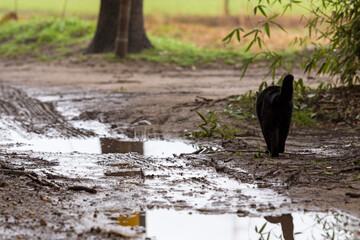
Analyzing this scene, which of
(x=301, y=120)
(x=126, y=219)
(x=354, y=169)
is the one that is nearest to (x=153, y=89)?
(x=301, y=120)

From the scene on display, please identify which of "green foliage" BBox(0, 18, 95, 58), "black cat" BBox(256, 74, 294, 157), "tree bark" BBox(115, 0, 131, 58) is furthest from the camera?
"green foliage" BBox(0, 18, 95, 58)

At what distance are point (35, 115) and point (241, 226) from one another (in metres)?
5.54

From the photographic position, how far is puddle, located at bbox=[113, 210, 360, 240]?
4066 mm

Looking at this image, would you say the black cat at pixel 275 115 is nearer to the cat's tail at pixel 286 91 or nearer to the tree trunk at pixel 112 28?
the cat's tail at pixel 286 91

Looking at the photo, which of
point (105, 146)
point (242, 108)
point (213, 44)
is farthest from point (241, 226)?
point (213, 44)

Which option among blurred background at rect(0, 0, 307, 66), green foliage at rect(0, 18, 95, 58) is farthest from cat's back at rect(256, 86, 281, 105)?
green foliage at rect(0, 18, 95, 58)

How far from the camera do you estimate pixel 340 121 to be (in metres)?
8.11

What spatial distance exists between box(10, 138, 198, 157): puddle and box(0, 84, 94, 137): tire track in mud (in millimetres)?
412

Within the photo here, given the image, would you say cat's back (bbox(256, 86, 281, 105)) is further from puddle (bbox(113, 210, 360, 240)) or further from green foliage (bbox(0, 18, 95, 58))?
green foliage (bbox(0, 18, 95, 58))

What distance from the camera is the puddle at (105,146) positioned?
22.1 feet

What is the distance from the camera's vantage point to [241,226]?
4203 millimetres

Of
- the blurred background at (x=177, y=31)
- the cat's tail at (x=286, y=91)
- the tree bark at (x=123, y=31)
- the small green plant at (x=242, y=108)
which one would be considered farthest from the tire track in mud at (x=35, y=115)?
→ the blurred background at (x=177, y=31)

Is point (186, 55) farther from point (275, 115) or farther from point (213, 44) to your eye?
point (275, 115)

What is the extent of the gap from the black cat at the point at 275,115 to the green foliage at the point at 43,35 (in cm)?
1196
